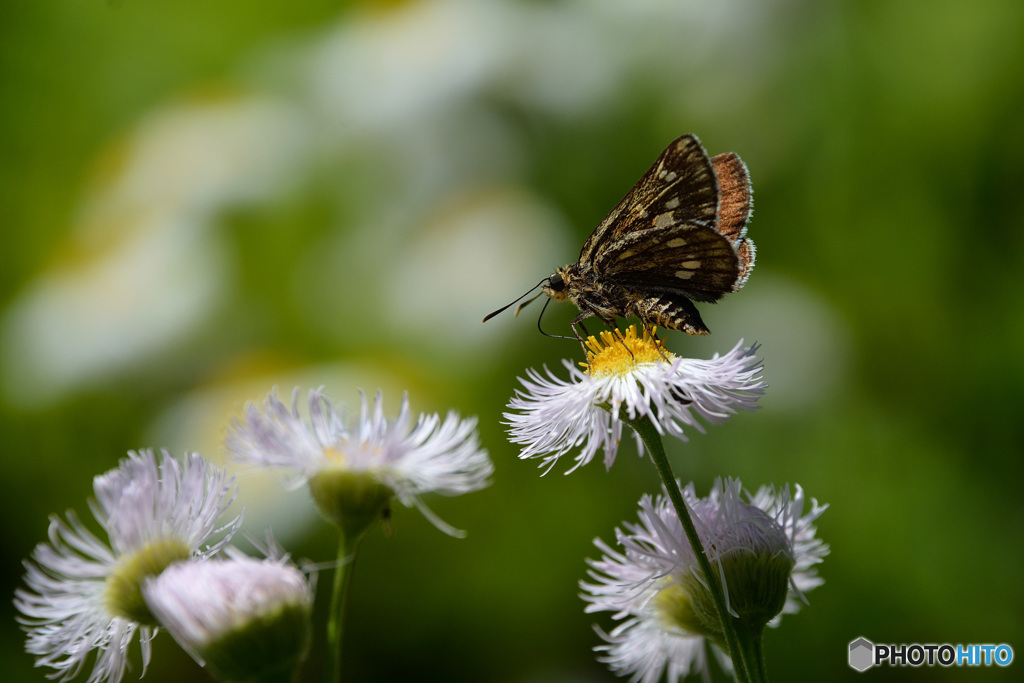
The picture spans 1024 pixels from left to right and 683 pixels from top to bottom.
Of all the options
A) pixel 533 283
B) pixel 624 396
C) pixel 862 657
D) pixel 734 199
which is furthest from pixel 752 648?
pixel 533 283

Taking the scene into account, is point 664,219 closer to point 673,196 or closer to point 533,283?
point 673,196

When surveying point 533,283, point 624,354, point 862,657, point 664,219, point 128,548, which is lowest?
point 862,657

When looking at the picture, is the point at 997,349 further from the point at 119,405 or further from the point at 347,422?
the point at 119,405

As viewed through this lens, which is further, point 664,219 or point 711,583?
point 664,219

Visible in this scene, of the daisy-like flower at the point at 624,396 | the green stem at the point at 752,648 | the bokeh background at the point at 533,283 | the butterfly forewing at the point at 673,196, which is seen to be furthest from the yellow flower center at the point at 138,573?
the bokeh background at the point at 533,283

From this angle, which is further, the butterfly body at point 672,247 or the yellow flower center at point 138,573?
the butterfly body at point 672,247

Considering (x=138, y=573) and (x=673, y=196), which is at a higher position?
(x=673, y=196)

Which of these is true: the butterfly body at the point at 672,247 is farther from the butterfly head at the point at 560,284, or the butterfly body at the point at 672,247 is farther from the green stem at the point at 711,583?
the green stem at the point at 711,583
